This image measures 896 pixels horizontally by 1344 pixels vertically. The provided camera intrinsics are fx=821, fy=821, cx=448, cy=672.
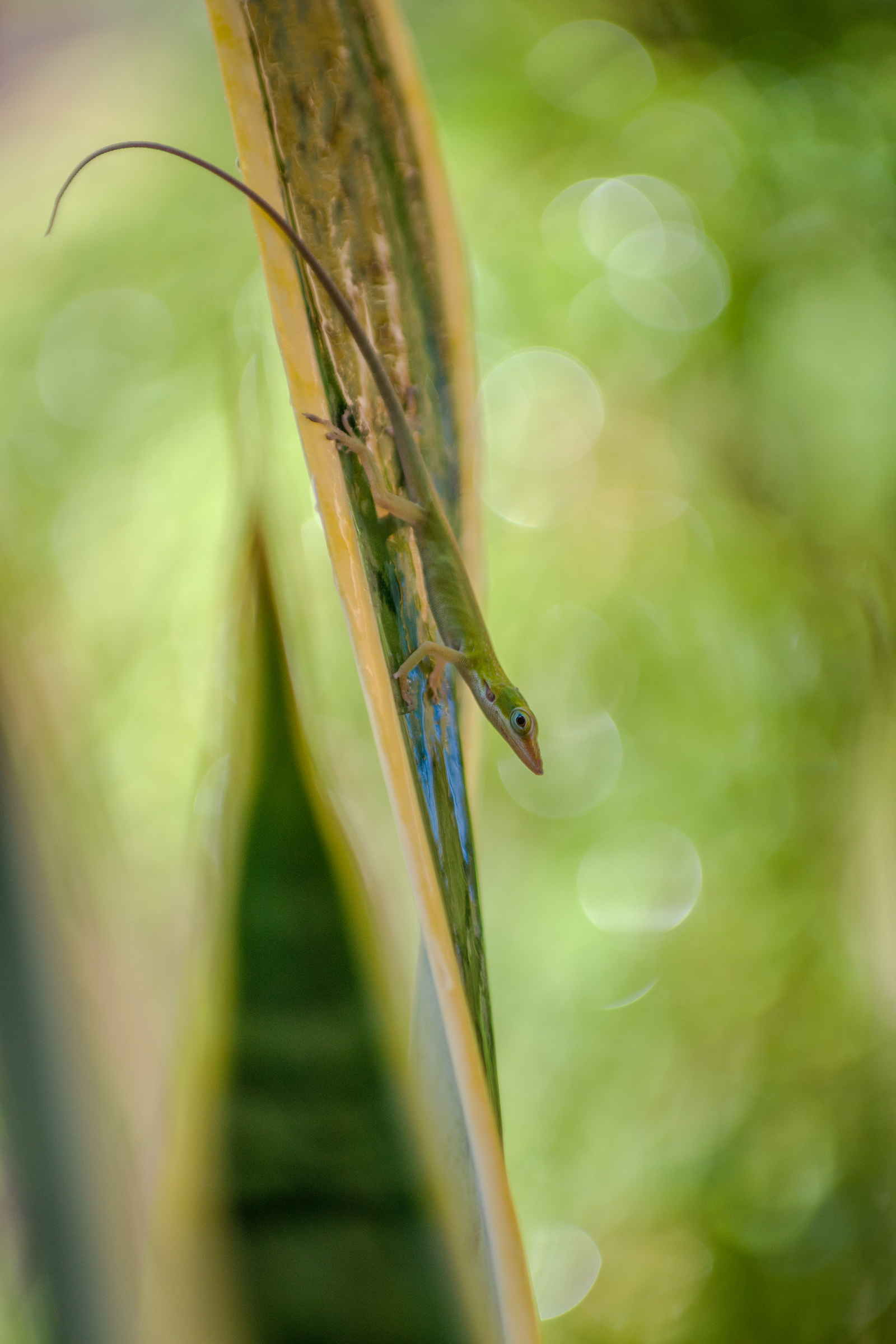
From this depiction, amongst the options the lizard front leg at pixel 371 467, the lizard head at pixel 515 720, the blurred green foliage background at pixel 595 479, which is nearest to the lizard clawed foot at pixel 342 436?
the lizard front leg at pixel 371 467

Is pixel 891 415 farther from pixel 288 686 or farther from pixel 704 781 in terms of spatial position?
pixel 288 686

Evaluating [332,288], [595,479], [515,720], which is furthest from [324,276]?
[595,479]

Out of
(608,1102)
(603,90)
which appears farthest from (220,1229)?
(603,90)

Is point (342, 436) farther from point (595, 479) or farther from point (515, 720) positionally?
point (595, 479)

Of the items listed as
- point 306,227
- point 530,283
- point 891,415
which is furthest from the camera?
point 530,283

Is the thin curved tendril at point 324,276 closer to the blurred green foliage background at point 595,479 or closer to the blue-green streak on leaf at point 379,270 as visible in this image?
the blue-green streak on leaf at point 379,270

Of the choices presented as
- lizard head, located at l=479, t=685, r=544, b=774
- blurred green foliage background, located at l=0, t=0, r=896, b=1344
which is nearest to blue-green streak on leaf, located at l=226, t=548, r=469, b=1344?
lizard head, located at l=479, t=685, r=544, b=774
